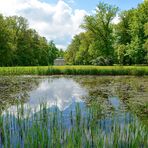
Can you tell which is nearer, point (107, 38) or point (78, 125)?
point (78, 125)

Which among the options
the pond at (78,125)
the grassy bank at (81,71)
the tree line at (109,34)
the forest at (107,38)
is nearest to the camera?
the pond at (78,125)

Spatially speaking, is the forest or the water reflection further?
the forest

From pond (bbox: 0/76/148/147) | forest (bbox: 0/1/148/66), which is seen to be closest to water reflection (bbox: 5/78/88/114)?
pond (bbox: 0/76/148/147)

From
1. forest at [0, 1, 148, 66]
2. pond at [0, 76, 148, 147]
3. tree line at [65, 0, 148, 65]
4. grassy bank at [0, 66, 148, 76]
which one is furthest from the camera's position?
tree line at [65, 0, 148, 65]

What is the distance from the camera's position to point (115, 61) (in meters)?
45.4

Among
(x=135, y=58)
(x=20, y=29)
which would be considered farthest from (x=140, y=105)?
(x=20, y=29)

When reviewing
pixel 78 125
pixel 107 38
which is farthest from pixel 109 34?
pixel 78 125

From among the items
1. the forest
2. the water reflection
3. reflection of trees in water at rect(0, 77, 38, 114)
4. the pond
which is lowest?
the water reflection

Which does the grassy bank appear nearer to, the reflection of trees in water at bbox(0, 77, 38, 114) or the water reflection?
the reflection of trees in water at bbox(0, 77, 38, 114)

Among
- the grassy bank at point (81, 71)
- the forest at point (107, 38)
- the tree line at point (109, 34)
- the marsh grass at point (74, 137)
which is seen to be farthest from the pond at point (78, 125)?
the tree line at point (109, 34)

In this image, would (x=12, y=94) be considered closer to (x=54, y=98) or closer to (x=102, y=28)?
(x=54, y=98)

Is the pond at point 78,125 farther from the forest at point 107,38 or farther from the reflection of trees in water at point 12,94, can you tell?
the forest at point 107,38

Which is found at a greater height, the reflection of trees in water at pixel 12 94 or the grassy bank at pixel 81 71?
the grassy bank at pixel 81 71

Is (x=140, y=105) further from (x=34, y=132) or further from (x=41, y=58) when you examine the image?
(x=41, y=58)
